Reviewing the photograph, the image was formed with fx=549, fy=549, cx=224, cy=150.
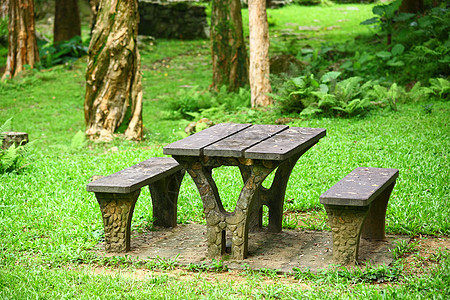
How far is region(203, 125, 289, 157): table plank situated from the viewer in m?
4.37

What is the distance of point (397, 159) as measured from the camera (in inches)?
283

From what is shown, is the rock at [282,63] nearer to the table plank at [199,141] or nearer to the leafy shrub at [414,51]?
the leafy shrub at [414,51]

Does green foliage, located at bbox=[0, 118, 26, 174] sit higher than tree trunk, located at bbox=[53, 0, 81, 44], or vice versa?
tree trunk, located at bbox=[53, 0, 81, 44]

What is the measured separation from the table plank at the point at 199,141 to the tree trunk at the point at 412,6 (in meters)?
11.1

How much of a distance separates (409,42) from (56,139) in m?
8.80

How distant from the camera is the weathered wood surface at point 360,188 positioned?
162 inches

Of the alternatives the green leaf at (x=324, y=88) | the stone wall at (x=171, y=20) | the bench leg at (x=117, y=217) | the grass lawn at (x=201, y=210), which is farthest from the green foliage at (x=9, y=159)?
the stone wall at (x=171, y=20)

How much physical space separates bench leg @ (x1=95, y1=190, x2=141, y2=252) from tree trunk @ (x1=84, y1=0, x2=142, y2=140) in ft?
16.1

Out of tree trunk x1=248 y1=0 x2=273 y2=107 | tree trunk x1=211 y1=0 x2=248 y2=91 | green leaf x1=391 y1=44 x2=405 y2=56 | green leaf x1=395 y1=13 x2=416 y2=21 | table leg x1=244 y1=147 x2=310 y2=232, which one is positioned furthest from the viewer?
green leaf x1=395 y1=13 x2=416 y2=21

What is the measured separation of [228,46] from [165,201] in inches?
301

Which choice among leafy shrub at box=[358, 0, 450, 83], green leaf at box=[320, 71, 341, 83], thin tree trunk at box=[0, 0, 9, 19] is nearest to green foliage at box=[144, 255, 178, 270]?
green leaf at box=[320, 71, 341, 83]

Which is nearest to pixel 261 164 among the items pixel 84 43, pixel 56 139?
pixel 56 139

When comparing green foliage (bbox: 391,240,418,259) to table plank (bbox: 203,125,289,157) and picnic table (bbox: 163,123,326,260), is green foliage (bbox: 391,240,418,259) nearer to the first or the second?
picnic table (bbox: 163,123,326,260)

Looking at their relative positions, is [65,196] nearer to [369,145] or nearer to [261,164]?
[261,164]
